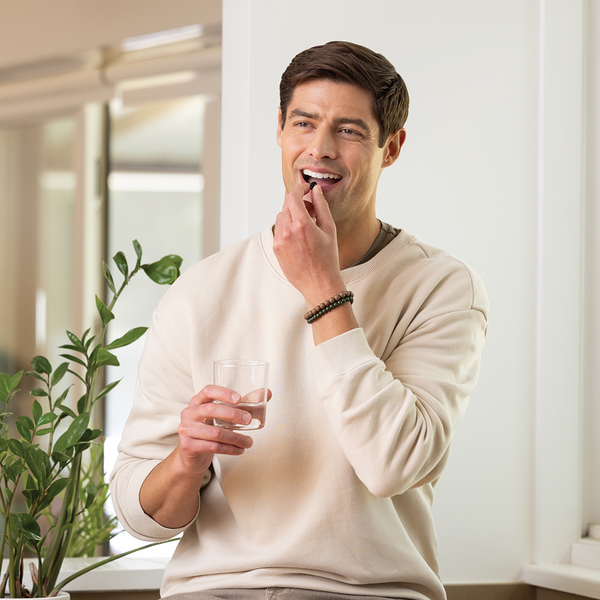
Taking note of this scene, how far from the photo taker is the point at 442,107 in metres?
1.83

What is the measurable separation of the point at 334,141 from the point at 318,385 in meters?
0.45

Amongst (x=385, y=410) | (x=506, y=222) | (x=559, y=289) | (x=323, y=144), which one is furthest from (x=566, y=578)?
(x=323, y=144)

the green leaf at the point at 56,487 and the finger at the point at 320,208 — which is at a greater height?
the finger at the point at 320,208

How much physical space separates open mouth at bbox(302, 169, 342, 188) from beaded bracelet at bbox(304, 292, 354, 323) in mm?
253

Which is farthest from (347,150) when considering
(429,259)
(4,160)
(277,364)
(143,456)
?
(4,160)

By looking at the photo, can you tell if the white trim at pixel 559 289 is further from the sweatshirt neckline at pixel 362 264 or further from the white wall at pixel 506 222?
the sweatshirt neckline at pixel 362 264

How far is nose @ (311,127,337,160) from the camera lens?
118 cm

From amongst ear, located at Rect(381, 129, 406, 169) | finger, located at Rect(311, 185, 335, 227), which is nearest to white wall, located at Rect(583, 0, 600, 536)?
ear, located at Rect(381, 129, 406, 169)

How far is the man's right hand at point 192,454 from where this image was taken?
3.07 ft

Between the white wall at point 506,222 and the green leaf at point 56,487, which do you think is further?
the white wall at point 506,222

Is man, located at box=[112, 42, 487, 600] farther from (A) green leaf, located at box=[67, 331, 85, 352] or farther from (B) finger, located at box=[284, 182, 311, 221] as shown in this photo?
(A) green leaf, located at box=[67, 331, 85, 352]

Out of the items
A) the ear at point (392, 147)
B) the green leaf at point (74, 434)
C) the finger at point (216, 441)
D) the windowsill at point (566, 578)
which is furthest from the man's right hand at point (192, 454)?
the windowsill at point (566, 578)

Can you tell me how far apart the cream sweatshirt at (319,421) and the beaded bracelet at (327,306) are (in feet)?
0.17

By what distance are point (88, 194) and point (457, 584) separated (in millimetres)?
1833
